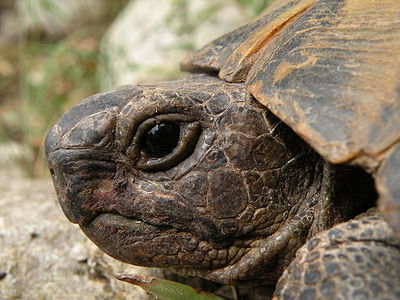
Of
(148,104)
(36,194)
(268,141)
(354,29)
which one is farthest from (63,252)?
(354,29)

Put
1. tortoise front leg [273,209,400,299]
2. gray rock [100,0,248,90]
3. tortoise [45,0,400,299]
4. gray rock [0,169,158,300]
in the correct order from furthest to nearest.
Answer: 1. gray rock [100,0,248,90]
2. gray rock [0,169,158,300]
3. tortoise [45,0,400,299]
4. tortoise front leg [273,209,400,299]

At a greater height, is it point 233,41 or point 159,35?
point 233,41

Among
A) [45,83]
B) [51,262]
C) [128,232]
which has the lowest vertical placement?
[51,262]

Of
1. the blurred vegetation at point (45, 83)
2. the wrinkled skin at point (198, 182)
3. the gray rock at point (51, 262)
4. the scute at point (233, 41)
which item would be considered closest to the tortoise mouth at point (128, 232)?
the wrinkled skin at point (198, 182)

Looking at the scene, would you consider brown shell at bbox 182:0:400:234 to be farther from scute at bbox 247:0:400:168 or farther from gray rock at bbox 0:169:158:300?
gray rock at bbox 0:169:158:300

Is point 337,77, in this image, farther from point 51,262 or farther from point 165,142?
point 51,262

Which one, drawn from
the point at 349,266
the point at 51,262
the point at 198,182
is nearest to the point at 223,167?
the point at 198,182

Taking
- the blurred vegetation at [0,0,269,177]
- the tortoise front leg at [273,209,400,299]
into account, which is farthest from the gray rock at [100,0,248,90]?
the tortoise front leg at [273,209,400,299]
